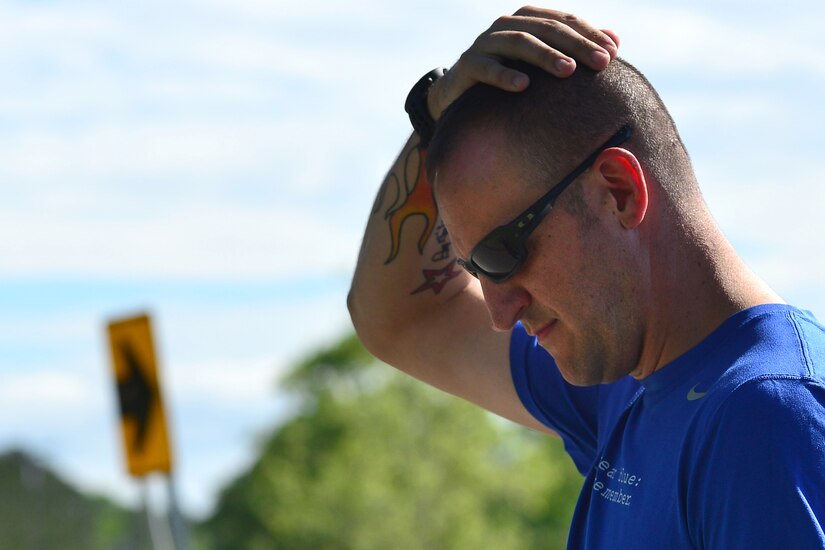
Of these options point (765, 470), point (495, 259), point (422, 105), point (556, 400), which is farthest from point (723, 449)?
point (422, 105)

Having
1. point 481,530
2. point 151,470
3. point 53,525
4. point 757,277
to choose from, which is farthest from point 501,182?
point 481,530

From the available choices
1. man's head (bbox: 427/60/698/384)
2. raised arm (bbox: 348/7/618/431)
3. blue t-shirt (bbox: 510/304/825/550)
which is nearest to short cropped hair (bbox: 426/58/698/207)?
man's head (bbox: 427/60/698/384)

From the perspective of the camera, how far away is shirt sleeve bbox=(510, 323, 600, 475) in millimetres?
3373

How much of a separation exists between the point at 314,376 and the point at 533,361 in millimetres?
42753

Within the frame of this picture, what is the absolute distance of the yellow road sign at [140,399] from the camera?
9.55m

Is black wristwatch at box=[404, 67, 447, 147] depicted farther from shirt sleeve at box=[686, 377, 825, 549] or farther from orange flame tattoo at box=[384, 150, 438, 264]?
shirt sleeve at box=[686, 377, 825, 549]

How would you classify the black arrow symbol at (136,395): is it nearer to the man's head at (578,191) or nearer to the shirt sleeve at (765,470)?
the man's head at (578,191)

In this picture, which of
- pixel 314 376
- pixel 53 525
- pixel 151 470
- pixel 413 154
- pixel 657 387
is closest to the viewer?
pixel 657 387

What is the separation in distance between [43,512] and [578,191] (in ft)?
105

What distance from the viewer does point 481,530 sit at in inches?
1420

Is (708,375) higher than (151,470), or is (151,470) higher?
(708,375)

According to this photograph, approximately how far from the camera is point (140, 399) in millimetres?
9578

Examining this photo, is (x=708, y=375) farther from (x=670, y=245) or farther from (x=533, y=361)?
(x=533, y=361)

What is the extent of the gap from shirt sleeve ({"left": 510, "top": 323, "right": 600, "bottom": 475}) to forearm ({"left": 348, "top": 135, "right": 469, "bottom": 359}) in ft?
1.23
